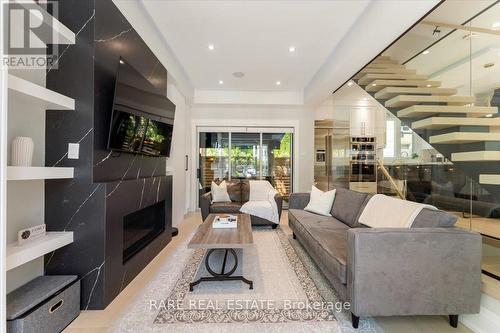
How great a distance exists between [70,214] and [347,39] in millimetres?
3721

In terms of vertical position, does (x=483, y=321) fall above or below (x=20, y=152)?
below

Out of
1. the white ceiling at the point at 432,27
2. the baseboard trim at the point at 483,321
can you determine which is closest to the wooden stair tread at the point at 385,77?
the white ceiling at the point at 432,27

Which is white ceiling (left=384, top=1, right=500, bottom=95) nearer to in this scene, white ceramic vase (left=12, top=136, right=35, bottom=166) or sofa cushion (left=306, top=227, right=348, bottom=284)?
sofa cushion (left=306, top=227, right=348, bottom=284)

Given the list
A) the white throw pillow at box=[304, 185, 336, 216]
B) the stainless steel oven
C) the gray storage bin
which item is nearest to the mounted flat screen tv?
the gray storage bin

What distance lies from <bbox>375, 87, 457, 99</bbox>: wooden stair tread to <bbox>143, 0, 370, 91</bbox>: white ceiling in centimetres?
108

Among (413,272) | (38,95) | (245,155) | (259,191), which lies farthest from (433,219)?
(245,155)

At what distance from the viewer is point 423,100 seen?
11.1 ft

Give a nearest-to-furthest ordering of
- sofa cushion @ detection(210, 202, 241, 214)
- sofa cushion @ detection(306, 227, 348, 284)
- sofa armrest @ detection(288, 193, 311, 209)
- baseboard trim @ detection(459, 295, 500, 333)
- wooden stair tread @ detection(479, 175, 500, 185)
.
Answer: baseboard trim @ detection(459, 295, 500, 333) < sofa cushion @ detection(306, 227, 348, 284) < wooden stair tread @ detection(479, 175, 500, 185) < sofa armrest @ detection(288, 193, 311, 209) < sofa cushion @ detection(210, 202, 241, 214)

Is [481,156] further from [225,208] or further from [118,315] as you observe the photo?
[118,315]

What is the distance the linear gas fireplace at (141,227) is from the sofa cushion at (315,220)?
1971mm

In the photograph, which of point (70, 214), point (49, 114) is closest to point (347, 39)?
point (49, 114)

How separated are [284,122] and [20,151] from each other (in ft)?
17.0

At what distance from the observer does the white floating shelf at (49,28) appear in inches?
64.4

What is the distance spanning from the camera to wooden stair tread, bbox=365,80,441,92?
346cm
